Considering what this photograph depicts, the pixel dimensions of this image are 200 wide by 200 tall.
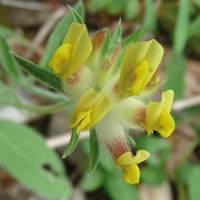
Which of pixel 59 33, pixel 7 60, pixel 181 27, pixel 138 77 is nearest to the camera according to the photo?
pixel 138 77

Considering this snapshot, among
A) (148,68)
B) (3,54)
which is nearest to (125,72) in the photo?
(148,68)

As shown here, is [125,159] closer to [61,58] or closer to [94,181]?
[61,58]

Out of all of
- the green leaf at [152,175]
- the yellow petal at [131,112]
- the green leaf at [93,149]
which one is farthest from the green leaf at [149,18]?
the green leaf at [93,149]

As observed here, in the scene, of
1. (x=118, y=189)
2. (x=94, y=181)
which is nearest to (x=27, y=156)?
(x=94, y=181)

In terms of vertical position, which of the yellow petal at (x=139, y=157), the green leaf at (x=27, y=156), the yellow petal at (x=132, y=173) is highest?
the yellow petal at (x=139, y=157)

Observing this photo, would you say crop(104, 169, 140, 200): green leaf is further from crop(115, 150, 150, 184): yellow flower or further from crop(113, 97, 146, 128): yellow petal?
crop(115, 150, 150, 184): yellow flower

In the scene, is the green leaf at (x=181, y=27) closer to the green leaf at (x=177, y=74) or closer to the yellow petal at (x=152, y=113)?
the green leaf at (x=177, y=74)
